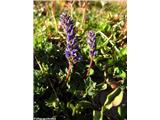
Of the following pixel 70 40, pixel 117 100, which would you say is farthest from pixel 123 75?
pixel 70 40

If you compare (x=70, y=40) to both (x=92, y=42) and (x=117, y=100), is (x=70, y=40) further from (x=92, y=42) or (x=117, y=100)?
(x=117, y=100)

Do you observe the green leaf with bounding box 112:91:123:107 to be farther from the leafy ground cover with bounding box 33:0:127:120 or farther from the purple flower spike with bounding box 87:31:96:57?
the purple flower spike with bounding box 87:31:96:57

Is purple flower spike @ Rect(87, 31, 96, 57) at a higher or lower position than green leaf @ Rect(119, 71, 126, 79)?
higher

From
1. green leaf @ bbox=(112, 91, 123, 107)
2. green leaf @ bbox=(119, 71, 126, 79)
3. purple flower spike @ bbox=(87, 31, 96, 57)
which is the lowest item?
green leaf @ bbox=(112, 91, 123, 107)

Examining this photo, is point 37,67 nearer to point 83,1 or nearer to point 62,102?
point 62,102

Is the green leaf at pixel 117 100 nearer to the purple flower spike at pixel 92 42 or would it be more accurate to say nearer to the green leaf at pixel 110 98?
the green leaf at pixel 110 98

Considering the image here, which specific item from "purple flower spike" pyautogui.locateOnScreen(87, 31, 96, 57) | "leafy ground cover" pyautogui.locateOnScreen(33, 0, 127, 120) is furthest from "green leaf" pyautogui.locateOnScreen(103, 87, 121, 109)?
"purple flower spike" pyautogui.locateOnScreen(87, 31, 96, 57)

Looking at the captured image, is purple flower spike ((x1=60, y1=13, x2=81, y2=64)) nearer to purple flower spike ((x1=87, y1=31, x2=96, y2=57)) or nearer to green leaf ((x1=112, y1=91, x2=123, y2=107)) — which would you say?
purple flower spike ((x1=87, y1=31, x2=96, y2=57))
